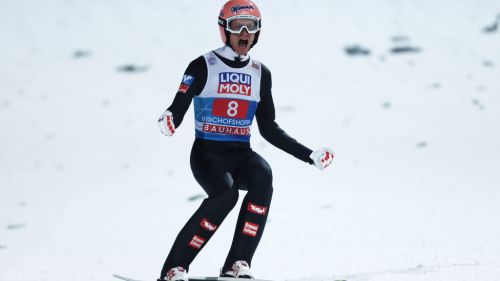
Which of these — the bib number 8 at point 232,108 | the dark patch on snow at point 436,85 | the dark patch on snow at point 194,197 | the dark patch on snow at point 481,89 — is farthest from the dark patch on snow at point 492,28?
the bib number 8 at point 232,108

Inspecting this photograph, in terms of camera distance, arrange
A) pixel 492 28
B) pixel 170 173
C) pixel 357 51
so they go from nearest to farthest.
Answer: pixel 170 173 → pixel 357 51 → pixel 492 28

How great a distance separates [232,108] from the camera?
5680 mm

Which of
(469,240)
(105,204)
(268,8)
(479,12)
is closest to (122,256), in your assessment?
(105,204)

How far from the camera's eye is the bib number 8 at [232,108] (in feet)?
18.6

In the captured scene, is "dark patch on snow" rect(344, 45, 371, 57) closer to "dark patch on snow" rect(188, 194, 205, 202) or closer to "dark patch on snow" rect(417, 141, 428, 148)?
"dark patch on snow" rect(417, 141, 428, 148)

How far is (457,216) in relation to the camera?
351 inches

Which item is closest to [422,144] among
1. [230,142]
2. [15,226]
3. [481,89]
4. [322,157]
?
[481,89]

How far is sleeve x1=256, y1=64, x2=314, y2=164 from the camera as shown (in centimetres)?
581

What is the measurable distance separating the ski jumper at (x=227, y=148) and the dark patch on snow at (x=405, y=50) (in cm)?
981

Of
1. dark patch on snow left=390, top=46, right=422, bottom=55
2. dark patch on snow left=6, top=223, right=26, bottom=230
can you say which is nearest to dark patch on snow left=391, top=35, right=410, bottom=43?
dark patch on snow left=390, top=46, right=422, bottom=55

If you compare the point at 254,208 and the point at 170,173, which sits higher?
the point at 254,208

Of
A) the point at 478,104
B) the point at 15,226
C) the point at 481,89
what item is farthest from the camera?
the point at 481,89

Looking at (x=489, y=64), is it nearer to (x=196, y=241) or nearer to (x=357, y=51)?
(x=357, y=51)

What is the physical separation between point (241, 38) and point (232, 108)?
0.54m
